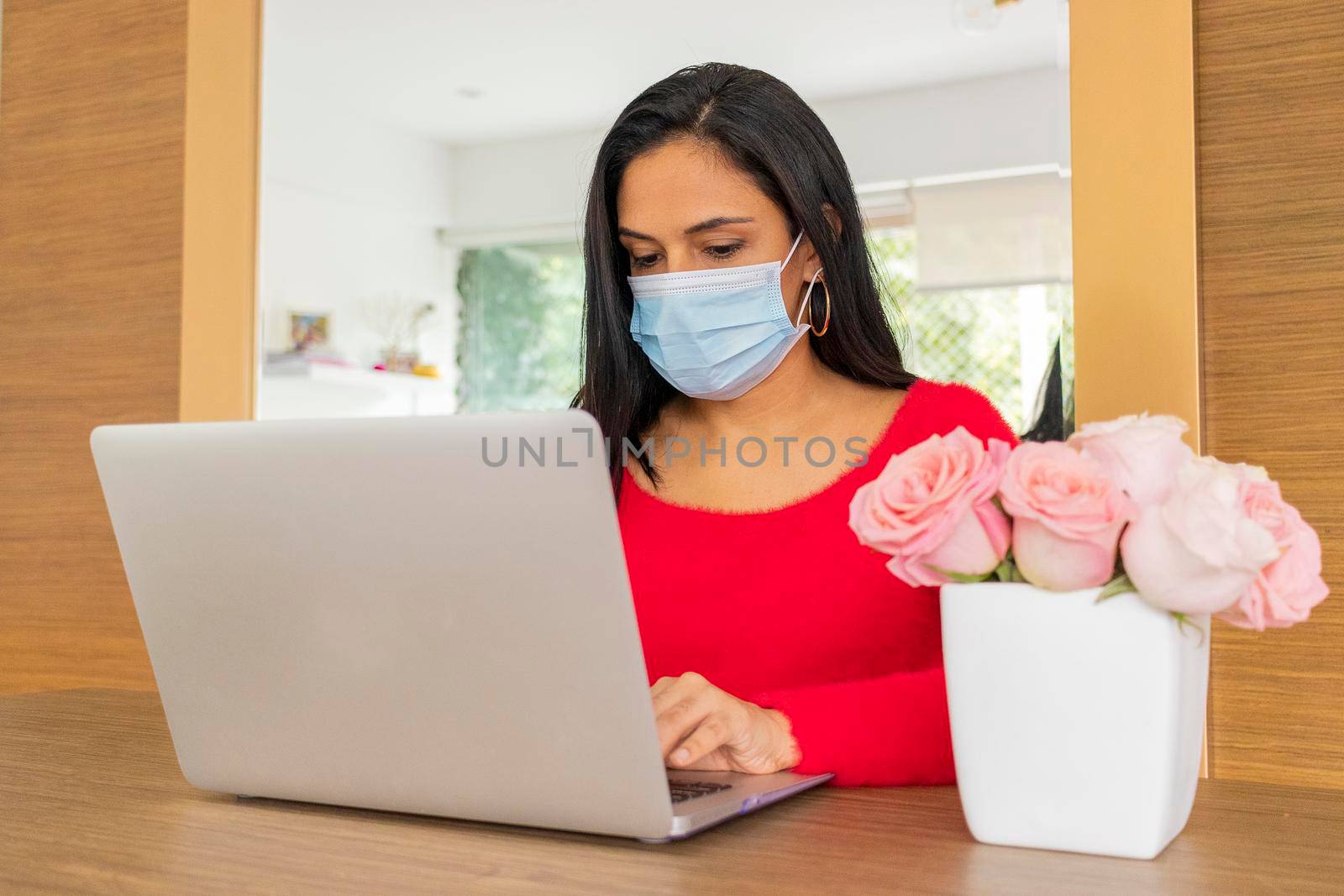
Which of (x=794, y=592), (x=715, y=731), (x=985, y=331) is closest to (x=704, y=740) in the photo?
(x=715, y=731)

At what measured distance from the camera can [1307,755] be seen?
1198 millimetres

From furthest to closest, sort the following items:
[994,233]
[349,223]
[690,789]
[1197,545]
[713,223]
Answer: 1. [349,223]
2. [994,233]
3. [713,223]
4. [690,789]
5. [1197,545]

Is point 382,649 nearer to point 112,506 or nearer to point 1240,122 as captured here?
point 112,506

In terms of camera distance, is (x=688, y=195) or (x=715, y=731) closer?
(x=715, y=731)

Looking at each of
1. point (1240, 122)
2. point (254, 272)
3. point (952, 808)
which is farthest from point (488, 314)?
point (952, 808)

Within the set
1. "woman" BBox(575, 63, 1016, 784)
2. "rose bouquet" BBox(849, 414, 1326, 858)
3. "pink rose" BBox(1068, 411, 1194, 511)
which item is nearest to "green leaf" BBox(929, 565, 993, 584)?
"rose bouquet" BBox(849, 414, 1326, 858)

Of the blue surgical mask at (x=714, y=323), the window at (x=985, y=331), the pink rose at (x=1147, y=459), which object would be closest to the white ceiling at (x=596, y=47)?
the window at (x=985, y=331)

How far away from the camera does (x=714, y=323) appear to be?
1349mm

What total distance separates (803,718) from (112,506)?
539mm

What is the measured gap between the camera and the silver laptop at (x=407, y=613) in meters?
0.69

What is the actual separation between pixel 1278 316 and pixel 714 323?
1.95 ft

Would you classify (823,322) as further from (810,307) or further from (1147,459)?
(1147,459)

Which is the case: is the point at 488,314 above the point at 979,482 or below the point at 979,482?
above

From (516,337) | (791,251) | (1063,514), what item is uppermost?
(516,337)
